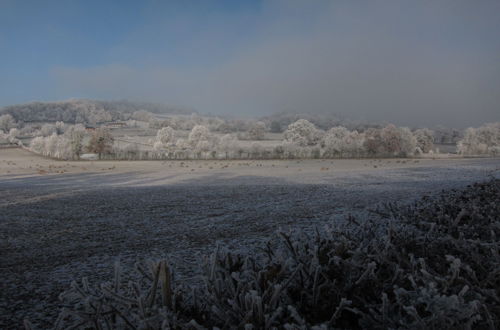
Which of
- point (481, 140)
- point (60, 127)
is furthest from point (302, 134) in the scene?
point (60, 127)

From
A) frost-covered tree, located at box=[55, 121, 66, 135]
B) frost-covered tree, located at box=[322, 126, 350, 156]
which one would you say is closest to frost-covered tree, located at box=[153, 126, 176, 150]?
frost-covered tree, located at box=[55, 121, 66, 135]

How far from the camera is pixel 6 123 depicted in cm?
6650

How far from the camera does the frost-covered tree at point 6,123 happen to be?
2552 inches

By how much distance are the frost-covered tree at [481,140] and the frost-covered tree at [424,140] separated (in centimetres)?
427

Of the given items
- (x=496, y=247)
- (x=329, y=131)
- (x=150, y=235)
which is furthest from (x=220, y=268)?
(x=329, y=131)

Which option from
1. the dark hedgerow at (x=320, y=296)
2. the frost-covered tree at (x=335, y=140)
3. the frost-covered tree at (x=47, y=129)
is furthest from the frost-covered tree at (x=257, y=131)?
the dark hedgerow at (x=320, y=296)

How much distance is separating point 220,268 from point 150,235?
138 inches

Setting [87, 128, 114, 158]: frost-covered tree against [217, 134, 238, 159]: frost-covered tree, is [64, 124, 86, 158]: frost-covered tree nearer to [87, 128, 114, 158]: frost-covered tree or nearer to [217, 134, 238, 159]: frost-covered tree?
[87, 128, 114, 158]: frost-covered tree

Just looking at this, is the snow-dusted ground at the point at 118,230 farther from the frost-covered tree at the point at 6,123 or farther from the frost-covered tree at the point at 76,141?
the frost-covered tree at the point at 6,123

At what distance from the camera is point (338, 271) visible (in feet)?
5.59

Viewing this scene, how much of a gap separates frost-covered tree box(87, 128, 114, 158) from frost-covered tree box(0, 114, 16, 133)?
1103 inches

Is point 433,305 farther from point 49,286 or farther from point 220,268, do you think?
point 49,286

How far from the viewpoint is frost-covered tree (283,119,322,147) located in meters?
52.3

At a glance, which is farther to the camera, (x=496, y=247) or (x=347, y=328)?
(x=496, y=247)
